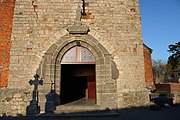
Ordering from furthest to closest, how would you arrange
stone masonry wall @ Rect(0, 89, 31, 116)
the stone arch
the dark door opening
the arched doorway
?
the dark door opening
the arched doorway
the stone arch
stone masonry wall @ Rect(0, 89, 31, 116)

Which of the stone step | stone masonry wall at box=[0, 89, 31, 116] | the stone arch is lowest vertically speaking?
the stone step

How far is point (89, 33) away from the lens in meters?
7.96

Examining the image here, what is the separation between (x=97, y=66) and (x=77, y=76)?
450 centimetres

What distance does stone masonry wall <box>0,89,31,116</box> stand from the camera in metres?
6.97

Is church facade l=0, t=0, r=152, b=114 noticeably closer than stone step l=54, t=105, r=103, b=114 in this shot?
No

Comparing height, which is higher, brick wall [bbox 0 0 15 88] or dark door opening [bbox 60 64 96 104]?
brick wall [bbox 0 0 15 88]

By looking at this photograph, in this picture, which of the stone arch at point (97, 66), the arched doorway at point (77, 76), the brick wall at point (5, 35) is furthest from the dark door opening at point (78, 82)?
the brick wall at point (5, 35)

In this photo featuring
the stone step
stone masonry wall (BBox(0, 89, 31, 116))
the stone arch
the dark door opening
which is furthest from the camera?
the dark door opening

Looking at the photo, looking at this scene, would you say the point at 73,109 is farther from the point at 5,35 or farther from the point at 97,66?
the point at 5,35

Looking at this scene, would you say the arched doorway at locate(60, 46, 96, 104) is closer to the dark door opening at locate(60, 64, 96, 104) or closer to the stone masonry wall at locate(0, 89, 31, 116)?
the dark door opening at locate(60, 64, 96, 104)

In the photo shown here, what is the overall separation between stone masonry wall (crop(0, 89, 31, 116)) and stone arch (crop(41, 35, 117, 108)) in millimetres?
884

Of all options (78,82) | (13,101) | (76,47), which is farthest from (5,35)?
(78,82)

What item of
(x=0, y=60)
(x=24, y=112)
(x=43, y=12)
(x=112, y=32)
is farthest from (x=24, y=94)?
(x=112, y=32)

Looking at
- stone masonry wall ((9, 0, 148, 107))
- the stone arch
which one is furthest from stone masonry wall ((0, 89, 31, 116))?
the stone arch
